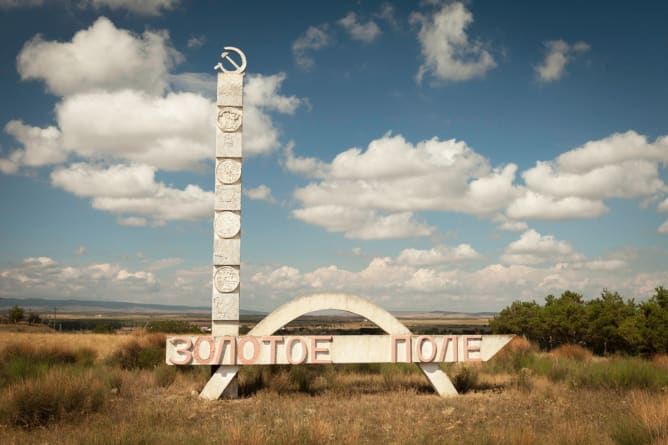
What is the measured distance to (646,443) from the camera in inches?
A: 350

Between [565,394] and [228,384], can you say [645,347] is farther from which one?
[228,384]

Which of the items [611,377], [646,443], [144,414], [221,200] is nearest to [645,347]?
[611,377]

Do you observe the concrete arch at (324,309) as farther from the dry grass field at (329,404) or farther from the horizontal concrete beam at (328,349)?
the dry grass field at (329,404)

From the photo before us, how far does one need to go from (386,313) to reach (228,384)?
4.83 metres

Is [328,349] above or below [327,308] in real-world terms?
below

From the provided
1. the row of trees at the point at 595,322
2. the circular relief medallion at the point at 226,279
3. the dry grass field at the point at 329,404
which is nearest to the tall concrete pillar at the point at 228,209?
the circular relief medallion at the point at 226,279

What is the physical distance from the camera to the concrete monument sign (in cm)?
1480

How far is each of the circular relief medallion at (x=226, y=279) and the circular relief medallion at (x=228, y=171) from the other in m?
2.55

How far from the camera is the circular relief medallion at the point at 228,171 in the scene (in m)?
15.7

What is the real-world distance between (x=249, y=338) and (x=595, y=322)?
2228 centimetres

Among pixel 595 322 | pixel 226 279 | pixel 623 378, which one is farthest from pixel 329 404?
pixel 595 322

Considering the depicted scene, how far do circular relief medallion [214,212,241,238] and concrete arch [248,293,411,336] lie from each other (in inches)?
103

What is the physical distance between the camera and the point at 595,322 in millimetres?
29547

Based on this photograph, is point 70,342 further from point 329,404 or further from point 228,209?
point 329,404
